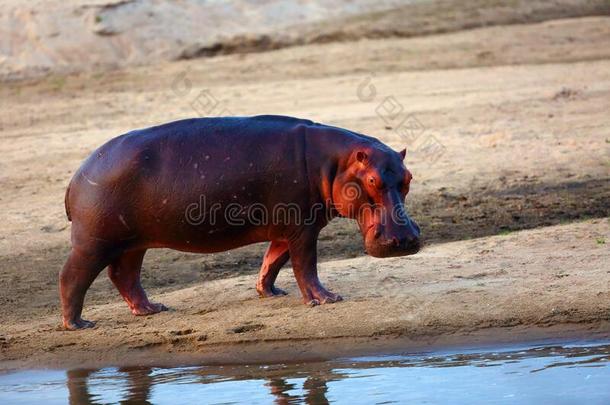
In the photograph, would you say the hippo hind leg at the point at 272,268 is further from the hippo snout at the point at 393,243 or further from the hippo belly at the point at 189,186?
the hippo snout at the point at 393,243

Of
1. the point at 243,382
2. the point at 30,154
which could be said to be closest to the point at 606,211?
the point at 243,382

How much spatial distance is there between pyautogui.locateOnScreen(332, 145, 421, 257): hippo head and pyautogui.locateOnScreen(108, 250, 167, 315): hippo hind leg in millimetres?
1410

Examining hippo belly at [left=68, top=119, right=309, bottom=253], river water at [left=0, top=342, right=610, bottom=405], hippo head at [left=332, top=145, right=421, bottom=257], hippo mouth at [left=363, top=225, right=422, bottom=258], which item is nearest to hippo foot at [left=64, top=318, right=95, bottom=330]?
river water at [left=0, top=342, right=610, bottom=405]

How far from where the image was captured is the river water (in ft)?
23.6

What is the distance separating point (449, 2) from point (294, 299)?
13.0m

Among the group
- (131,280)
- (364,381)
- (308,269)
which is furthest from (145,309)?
(364,381)

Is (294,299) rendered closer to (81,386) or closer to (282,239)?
(282,239)

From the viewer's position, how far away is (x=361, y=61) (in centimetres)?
1798

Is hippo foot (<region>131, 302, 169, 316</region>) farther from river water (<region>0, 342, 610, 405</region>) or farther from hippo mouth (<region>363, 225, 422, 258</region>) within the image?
hippo mouth (<region>363, 225, 422, 258</region>)

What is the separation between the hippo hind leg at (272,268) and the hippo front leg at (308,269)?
29cm

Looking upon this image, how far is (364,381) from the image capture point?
738cm

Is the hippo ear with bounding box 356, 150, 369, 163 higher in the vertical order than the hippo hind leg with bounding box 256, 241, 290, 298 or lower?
higher

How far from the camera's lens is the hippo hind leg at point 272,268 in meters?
8.42

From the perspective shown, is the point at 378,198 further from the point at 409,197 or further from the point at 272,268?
the point at 409,197
